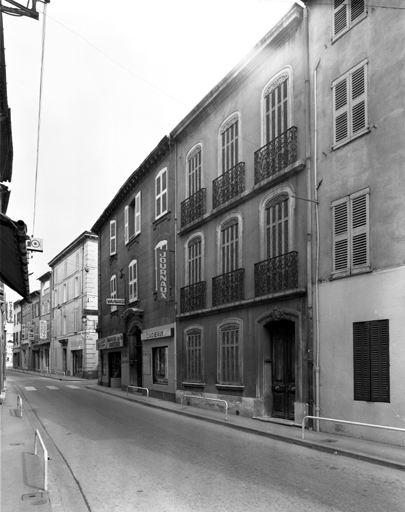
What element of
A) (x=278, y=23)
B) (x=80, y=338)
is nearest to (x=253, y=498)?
(x=278, y=23)

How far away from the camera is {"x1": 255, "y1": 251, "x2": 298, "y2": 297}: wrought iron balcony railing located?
50.1ft

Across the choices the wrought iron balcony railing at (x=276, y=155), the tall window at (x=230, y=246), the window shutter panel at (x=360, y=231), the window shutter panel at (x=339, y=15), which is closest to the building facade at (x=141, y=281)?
the tall window at (x=230, y=246)

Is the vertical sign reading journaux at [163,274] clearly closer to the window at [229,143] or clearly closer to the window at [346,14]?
the window at [229,143]

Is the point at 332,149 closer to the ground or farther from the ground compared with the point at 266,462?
farther from the ground

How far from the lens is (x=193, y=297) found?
21312mm

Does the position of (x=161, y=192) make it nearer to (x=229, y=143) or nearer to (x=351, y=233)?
(x=229, y=143)

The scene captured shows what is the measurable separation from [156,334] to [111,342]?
8082 millimetres

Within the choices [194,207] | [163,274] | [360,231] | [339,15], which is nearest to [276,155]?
[339,15]

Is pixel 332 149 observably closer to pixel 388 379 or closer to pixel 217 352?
pixel 388 379

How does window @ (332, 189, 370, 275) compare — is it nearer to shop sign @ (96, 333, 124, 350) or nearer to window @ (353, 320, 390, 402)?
window @ (353, 320, 390, 402)

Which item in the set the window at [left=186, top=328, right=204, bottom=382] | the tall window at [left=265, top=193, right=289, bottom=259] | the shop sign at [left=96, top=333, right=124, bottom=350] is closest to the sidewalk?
the window at [left=186, top=328, right=204, bottom=382]

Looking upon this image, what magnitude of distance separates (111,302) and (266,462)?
20.6 meters

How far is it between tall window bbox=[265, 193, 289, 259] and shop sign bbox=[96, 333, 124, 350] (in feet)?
51.3

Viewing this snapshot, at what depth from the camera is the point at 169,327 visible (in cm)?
2341
